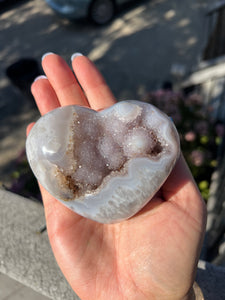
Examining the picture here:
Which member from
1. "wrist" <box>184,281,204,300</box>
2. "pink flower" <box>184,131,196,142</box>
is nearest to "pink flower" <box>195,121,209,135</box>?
"pink flower" <box>184,131,196,142</box>

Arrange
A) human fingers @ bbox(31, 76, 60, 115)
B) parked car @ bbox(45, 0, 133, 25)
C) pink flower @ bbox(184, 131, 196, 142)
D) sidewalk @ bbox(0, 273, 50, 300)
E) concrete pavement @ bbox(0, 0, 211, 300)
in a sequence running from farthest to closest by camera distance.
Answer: parked car @ bbox(45, 0, 133, 25), concrete pavement @ bbox(0, 0, 211, 300), pink flower @ bbox(184, 131, 196, 142), human fingers @ bbox(31, 76, 60, 115), sidewalk @ bbox(0, 273, 50, 300)

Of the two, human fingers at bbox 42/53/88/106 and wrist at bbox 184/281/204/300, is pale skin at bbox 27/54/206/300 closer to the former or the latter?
wrist at bbox 184/281/204/300

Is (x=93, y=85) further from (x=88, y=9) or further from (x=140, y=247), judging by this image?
(x=88, y=9)

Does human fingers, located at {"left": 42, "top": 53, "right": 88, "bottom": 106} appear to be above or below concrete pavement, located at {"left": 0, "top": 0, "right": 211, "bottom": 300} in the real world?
above

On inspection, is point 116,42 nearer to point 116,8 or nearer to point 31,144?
point 116,8

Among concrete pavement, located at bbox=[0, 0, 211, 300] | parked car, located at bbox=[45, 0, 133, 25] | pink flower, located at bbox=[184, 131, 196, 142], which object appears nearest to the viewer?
pink flower, located at bbox=[184, 131, 196, 142]
